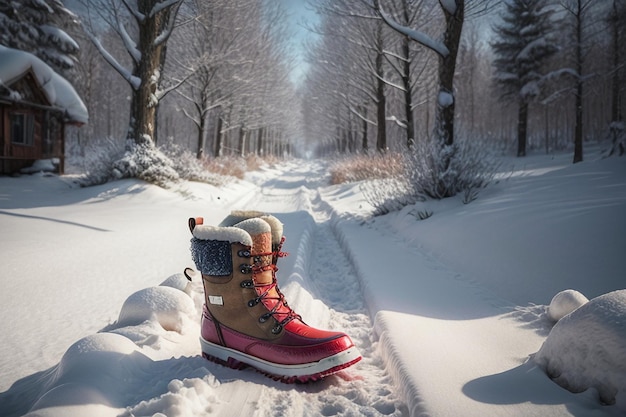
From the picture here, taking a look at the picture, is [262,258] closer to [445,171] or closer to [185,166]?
[445,171]

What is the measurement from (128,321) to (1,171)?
14.8 metres

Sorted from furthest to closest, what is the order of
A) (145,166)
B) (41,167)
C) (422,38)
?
(41,167)
(145,166)
(422,38)

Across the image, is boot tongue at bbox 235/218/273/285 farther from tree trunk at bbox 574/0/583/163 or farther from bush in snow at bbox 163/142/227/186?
tree trunk at bbox 574/0/583/163

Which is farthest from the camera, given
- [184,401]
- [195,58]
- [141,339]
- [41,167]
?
[41,167]

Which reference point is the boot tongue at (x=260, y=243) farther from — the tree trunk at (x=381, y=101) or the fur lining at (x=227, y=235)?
the tree trunk at (x=381, y=101)

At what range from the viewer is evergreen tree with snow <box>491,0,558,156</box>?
2417 cm

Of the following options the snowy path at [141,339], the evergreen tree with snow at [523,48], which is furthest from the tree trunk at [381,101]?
the evergreen tree with snow at [523,48]

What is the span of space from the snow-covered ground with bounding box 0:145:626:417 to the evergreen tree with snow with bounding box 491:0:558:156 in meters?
25.2

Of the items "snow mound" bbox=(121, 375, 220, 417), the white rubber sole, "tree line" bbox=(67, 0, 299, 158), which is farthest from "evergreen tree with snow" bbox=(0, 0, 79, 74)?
"snow mound" bbox=(121, 375, 220, 417)

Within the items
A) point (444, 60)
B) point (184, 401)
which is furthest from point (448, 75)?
point (184, 401)

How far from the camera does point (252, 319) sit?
1556mm

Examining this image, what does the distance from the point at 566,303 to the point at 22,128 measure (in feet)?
60.8

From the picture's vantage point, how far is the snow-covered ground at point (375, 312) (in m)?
1.23

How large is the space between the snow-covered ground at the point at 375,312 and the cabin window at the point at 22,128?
1213cm
